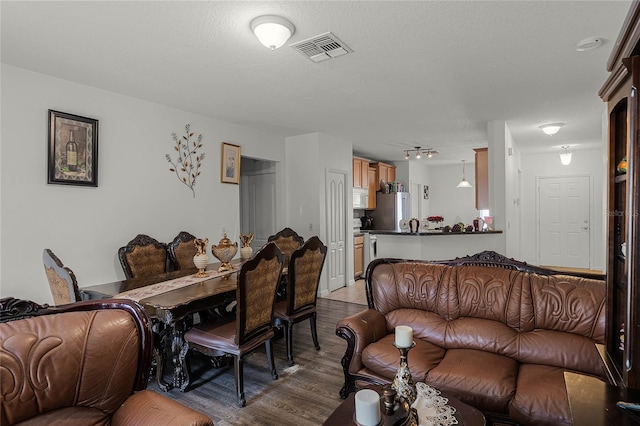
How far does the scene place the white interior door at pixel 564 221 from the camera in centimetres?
733

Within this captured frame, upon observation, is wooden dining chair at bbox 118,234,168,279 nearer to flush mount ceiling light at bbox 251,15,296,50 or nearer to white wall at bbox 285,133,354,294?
white wall at bbox 285,133,354,294

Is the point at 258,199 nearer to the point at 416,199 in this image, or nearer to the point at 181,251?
the point at 181,251

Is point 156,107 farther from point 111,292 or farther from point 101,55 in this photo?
point 111,292

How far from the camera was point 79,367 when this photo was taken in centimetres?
139

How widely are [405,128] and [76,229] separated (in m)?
4.22

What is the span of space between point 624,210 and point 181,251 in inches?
146

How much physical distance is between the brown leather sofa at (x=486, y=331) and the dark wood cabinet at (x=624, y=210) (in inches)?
19.9

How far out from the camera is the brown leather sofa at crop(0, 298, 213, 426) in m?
1.27

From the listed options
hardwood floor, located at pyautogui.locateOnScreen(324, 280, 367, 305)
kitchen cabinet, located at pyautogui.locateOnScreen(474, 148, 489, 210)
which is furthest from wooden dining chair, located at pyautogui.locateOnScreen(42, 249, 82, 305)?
kitchen cabinet, located at pyautogui.locateOnScreen(474, 148, 489, 210)

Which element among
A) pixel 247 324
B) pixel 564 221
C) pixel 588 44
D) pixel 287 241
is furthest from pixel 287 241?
pixel 564 221

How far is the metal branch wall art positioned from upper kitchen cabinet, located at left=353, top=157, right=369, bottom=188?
10.6 feet

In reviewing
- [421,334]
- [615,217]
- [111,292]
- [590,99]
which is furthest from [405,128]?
[111,292]

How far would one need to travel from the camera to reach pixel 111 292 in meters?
2.65

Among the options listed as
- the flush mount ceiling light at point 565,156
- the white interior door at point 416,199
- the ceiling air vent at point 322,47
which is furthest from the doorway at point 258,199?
the flush mount ceiling light at point 565,156
